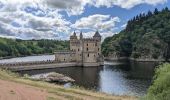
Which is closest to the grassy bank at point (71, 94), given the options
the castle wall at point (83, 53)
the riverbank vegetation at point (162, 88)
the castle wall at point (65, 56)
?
the riverbank vegetation at point (162, 88)

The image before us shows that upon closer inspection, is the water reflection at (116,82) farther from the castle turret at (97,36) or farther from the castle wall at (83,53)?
the castle turret at (97,36)

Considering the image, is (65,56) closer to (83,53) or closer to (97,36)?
(83,53)

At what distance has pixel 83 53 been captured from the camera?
492ft

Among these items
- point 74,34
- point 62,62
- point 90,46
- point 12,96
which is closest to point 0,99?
point 12,96

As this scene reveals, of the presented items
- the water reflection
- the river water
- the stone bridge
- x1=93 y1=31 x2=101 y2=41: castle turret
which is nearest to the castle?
x1=93 y1=31 x2=101 y2=41: castle turret

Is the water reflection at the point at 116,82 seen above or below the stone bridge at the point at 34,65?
below

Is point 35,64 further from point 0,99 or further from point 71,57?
point 0,99

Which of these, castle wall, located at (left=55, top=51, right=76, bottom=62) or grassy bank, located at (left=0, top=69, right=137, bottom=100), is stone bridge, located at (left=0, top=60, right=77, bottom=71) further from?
grassy bank, located at (left=0, top=69, right=137, bottom=100)

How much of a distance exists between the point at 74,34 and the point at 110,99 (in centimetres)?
13504

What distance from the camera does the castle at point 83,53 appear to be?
147875 mm

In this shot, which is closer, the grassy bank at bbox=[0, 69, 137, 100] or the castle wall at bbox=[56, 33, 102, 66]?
the grassy bank at bbox=[0, 69, 137, 100]

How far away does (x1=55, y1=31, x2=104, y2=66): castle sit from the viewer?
148m

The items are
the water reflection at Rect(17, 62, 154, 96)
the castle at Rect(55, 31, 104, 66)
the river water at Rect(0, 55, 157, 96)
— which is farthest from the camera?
the castle at Rect(55, 31, 104, 66)

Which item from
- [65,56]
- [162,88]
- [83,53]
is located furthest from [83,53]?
[162,88]
